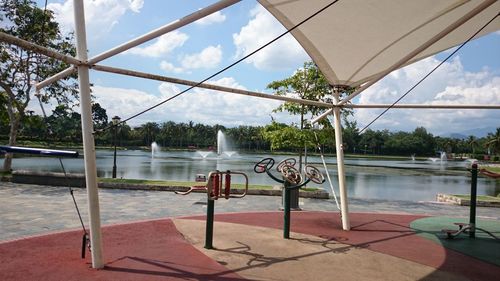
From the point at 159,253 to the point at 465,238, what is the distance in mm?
7389

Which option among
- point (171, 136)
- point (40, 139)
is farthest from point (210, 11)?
point (171, 136)

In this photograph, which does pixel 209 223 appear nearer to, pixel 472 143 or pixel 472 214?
pixel 472 214

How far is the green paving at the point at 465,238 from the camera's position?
819cm

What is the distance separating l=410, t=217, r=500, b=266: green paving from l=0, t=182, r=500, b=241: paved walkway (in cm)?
199

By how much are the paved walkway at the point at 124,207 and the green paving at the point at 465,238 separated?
199 centimetres

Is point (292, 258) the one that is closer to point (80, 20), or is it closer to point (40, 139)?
point (80, 20)

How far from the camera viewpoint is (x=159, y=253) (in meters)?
7.38

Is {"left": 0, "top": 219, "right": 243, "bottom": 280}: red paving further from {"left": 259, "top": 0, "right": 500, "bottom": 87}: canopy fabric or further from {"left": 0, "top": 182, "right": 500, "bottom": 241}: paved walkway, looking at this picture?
{"left": 259, "top": 0, "right": 500, "bottom": 87}: canopy fabric

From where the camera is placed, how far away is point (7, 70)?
21109 mm

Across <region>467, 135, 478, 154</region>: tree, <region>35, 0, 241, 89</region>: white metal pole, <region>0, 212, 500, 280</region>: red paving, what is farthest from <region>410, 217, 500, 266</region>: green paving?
<region>467, 135, 478, 154</region>: tree

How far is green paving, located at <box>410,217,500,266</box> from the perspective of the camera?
819 centimetres

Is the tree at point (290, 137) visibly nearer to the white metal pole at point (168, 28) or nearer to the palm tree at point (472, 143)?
the white metal pole at point (168, 28)

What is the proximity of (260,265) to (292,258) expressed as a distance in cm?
80

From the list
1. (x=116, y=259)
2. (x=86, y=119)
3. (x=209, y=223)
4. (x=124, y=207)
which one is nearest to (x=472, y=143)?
(x=124, y=207)
